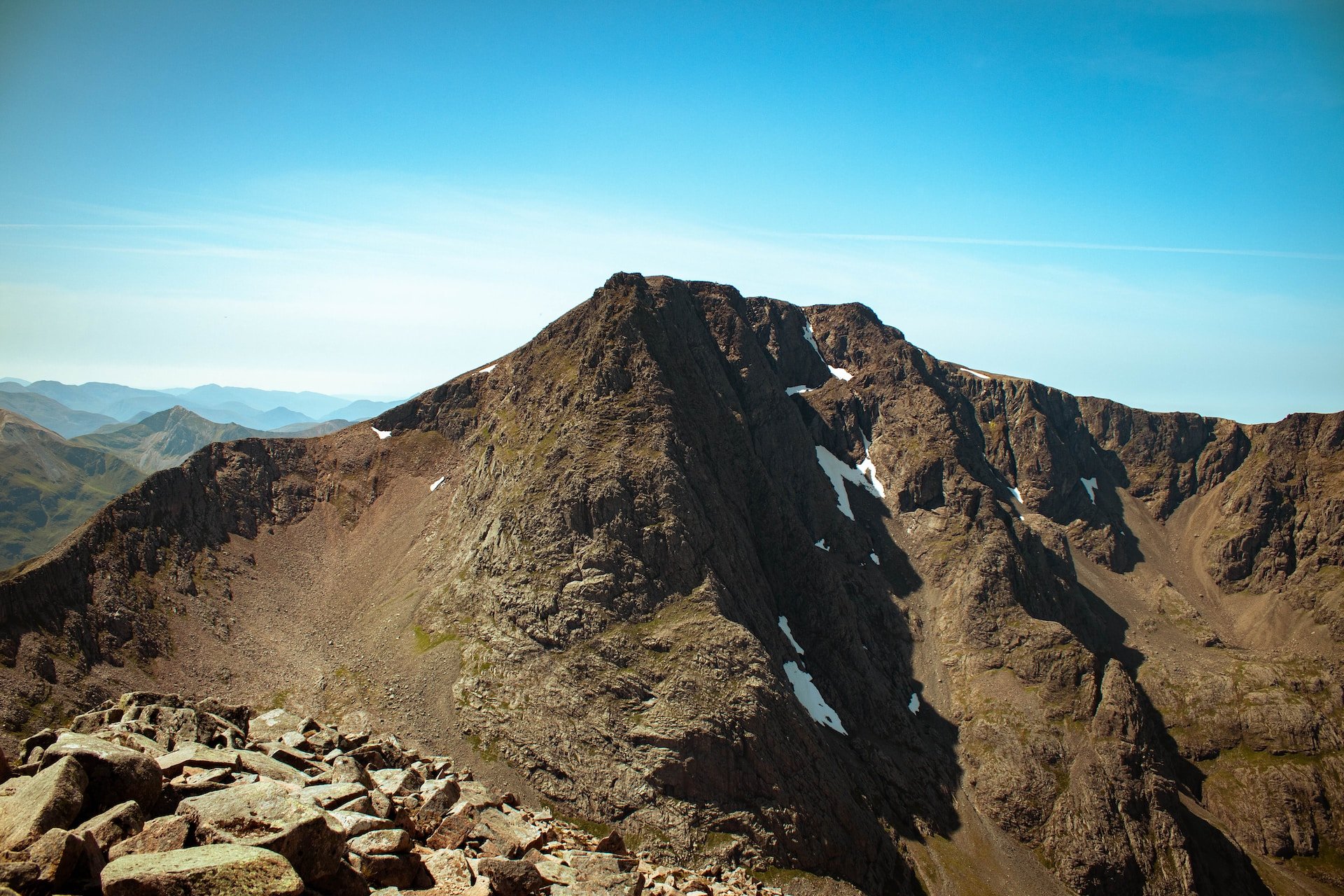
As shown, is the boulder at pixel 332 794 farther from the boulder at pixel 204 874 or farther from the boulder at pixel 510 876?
the boulder at pixel 204 874

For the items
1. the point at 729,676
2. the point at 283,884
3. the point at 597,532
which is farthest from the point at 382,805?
the point at 597,532

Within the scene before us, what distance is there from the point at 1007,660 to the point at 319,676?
121 metres

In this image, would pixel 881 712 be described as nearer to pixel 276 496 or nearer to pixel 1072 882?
pixel 1072 882

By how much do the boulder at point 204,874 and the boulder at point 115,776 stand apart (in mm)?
5348

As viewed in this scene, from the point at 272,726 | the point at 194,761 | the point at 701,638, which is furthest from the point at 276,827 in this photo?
the point at 701,638

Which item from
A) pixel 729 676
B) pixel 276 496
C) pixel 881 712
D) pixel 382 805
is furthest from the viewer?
pixel 276 496

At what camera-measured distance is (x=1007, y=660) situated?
131 metres

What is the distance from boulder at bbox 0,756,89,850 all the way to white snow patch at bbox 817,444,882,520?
508ft

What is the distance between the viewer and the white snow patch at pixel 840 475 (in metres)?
166

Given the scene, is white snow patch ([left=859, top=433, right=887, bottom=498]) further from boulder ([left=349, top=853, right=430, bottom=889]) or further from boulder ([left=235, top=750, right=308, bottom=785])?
boulder ([left=349, top=853, right=430, bottom=889])

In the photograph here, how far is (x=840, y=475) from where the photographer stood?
565ft

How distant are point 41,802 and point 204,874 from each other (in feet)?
22.0

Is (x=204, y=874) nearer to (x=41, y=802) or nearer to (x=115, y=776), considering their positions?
(x=41, y=802)

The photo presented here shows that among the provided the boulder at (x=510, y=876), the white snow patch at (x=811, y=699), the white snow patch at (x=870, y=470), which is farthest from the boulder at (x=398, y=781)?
the white snow patch at (x=870, y=470)
